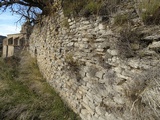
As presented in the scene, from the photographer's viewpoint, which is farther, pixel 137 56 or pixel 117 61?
pixel 117 61

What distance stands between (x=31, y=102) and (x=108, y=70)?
8.69 ft

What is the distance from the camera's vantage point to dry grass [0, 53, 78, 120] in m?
3.47

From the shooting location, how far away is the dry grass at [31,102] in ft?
11.4

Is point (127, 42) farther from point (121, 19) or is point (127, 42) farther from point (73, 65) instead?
point (73, 65)

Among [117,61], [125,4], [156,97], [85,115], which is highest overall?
[125,4]

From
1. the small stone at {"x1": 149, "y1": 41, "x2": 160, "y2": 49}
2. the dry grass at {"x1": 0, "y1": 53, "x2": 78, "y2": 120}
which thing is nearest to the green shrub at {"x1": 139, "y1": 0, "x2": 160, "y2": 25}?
the small stone at {"x1": 149, "y1": 41, "x2": 160, "y2": 49}

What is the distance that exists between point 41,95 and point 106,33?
2.94 metres

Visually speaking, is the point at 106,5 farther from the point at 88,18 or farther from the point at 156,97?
the point at 156,97

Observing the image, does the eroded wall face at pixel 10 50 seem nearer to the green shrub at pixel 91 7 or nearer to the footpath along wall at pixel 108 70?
the footpath along wall at pixel 108 70

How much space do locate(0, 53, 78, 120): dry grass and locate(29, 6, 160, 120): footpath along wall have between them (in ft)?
1.08

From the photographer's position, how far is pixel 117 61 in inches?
83.7

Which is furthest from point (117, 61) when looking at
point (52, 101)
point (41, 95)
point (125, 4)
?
point (41, 95)

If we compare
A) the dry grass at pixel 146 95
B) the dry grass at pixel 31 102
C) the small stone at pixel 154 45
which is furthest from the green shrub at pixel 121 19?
the dry grass at pixel 31 102

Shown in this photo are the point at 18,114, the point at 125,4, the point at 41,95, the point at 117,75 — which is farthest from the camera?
the point at 41,95
